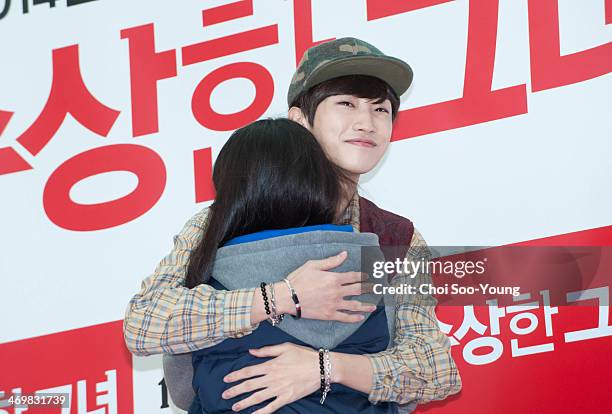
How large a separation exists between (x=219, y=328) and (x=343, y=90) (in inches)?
27.1

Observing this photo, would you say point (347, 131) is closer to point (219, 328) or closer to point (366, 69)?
point (366, 69)

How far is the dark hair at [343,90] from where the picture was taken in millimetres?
1761

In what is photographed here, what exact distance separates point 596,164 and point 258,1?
3.41 feet

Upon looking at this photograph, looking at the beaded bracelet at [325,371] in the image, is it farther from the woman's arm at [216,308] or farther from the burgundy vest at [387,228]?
the burgundy vest at [387,228]

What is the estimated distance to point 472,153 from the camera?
2100 mm

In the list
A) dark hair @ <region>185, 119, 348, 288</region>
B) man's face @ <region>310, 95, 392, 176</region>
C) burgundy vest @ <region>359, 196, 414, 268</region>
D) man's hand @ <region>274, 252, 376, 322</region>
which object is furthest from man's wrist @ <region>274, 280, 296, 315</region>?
man's face @ <region>310, 95, 392, 176</region>

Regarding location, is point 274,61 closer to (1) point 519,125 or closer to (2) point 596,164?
(1) point 519,125

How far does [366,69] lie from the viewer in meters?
1.77

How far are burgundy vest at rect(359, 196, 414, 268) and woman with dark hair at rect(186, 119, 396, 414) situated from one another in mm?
367

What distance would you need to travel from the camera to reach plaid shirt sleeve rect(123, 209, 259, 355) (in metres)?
1.27

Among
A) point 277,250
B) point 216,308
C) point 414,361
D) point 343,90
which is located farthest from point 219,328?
point 343,90

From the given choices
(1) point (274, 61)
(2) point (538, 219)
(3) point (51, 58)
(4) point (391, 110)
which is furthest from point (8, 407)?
(2) point (538, 219)

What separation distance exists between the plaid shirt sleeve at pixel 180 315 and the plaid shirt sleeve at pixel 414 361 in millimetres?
245

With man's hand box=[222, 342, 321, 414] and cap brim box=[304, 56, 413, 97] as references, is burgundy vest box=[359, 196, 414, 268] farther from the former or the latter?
man's hand box=[222, 342, 321, 414]
